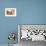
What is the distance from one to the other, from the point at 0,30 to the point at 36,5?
45.2 inches

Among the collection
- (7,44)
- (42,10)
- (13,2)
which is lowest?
(7,44)

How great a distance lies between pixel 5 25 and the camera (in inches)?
133

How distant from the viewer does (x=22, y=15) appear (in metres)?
3.38

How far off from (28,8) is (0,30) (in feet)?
3.06

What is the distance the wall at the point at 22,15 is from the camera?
3.37 meters

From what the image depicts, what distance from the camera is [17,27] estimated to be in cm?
333

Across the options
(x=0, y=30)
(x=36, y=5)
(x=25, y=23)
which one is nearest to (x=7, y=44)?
(x=0, y=30)

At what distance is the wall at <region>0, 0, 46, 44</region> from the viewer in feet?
11.1

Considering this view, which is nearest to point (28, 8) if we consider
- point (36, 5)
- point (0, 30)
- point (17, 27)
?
point (36, 5)

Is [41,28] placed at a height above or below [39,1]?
below

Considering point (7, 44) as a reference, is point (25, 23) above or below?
above

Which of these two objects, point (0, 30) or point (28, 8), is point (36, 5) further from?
point (0, 30)

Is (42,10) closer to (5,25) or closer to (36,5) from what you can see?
(36,5)

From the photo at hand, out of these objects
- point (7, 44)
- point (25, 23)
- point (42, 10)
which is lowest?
point (7, 44)
